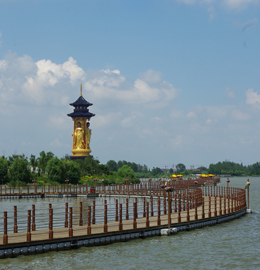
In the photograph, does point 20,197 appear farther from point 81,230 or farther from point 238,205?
point 81,230

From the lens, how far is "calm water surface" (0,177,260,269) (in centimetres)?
2544

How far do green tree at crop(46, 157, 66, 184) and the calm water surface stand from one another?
260 ft

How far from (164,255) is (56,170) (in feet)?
281

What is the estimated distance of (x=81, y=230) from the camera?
30.3 meters

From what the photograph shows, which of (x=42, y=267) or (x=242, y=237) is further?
(x=242, y=237)

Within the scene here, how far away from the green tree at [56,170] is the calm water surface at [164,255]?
260 ft

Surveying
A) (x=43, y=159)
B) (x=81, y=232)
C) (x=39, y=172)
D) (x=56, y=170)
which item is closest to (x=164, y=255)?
(x=81, y=232)

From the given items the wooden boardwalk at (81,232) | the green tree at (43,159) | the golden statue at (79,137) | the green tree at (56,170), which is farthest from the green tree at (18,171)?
the wooden boardwalk at (81,232)

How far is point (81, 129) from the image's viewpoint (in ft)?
567

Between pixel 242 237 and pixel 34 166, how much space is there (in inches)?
3936

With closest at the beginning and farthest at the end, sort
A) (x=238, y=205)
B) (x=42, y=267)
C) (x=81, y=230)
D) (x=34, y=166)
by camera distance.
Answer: (x=42, y=267)
(x=81, y=230)
(x=238, y=205)
(x=34, y=166)

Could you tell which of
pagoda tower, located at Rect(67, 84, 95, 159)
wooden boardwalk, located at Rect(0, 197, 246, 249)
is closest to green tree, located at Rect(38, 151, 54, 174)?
pagoda tower, located at Rect(67, 84, 95, 159)

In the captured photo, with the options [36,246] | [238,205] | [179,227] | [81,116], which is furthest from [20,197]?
[81,116]

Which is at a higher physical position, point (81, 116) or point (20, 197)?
point (81, 116)
